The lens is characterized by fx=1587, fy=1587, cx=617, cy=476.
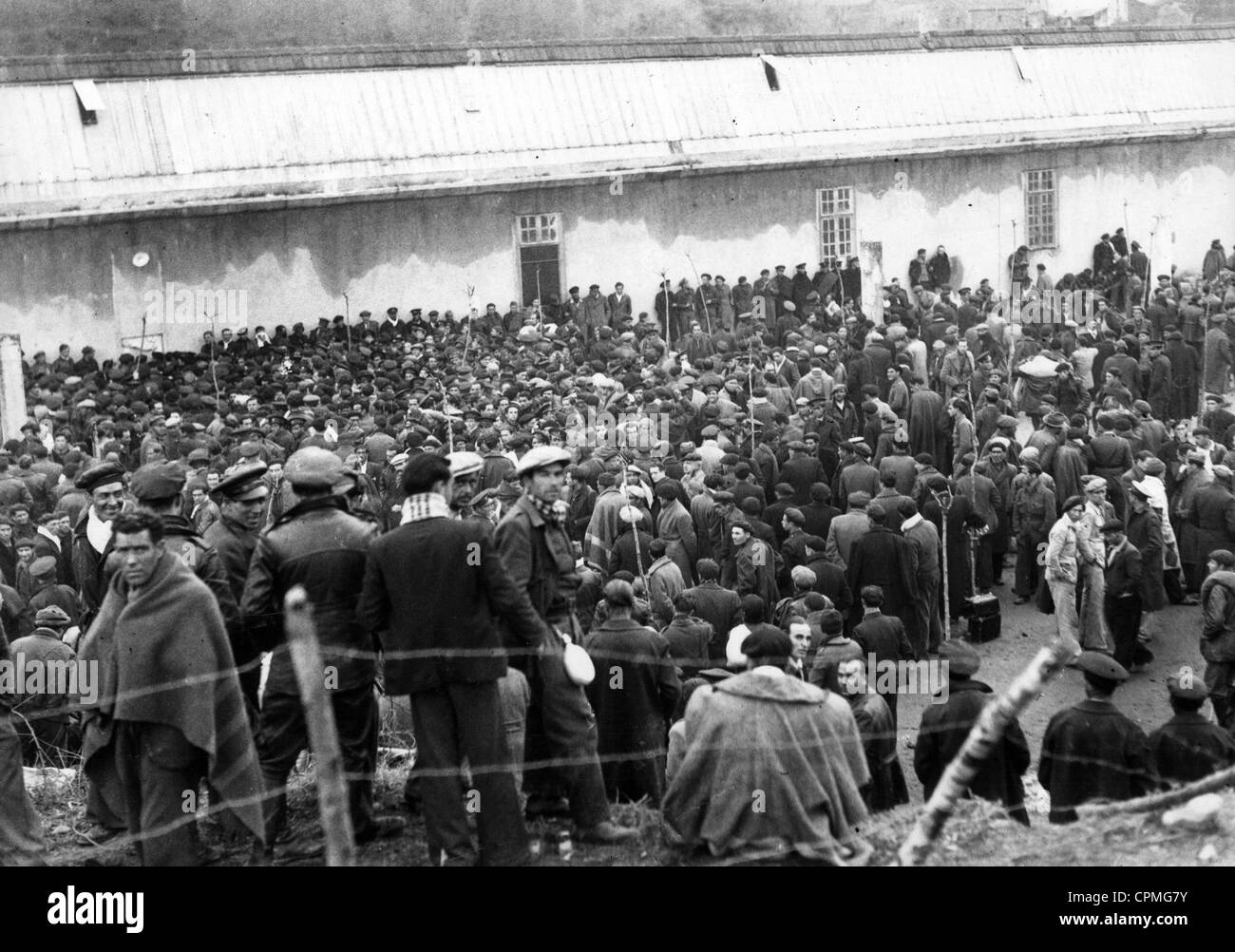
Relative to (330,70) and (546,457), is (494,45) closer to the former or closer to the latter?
(330,70)

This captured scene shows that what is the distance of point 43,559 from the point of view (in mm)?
11883

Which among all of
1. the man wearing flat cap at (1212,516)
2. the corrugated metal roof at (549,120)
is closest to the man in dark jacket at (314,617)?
the man wearing flat cap at (1212,516)

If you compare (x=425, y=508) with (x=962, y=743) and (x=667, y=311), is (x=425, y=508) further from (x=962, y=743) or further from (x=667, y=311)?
(x=667, y=311)

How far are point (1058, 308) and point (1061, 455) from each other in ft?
45.4

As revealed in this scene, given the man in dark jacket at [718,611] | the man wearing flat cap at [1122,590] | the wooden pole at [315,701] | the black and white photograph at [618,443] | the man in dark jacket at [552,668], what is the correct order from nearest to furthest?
the wooden pole at [315,701]
the black and white photograph at [618,443]
the man in dark jacket at [552,668]
the man in dark jacket at [718,611]
the man wearing flat cap at [1122,590]

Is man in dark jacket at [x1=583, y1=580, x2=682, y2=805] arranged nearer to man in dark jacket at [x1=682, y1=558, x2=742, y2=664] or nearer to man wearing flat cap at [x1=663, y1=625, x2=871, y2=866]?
man wearing flat cap at [x1=663, y1=625, x2=871, y2=866]

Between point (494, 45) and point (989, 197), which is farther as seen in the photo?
point (989, 197)

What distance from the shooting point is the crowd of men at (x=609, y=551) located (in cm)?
689

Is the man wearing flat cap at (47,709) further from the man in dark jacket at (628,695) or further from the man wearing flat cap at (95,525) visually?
the man in dark jacket at (628,695)

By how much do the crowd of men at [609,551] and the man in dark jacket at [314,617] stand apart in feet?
0.05

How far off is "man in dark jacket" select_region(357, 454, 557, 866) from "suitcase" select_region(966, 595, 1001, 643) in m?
7.34

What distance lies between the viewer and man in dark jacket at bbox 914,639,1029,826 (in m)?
8.09
